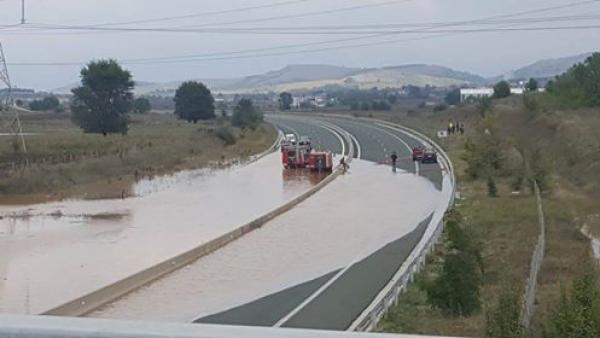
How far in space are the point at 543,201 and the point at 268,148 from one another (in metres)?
36.6

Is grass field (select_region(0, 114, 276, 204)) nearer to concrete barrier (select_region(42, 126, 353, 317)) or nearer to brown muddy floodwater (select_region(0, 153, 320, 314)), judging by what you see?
brown muddy floodwater (select_region(0, 153, 320, 314))

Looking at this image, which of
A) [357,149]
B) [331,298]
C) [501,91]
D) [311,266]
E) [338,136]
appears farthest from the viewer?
[501,91]

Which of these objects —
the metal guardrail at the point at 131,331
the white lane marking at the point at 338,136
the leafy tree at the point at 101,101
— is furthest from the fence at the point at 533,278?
the leafy tree at the point at 101,101

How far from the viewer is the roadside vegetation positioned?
43.2 m

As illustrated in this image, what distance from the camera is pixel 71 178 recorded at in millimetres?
45031

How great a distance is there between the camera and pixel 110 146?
58.4m

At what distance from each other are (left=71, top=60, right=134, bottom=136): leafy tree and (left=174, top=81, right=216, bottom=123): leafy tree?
15.1 m

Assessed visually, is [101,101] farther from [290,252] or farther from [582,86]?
[290,252]

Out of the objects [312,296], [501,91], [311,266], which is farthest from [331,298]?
[501,91]

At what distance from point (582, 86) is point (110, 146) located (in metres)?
30.9

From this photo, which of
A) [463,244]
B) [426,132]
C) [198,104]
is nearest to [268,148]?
[426,132]

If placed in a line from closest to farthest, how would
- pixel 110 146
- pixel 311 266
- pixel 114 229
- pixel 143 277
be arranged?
pixel 143 277, pixel 311 266, pixel 114 229, pixel 110 146

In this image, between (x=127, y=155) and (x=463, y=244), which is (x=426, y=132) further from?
(x=463, y=244)

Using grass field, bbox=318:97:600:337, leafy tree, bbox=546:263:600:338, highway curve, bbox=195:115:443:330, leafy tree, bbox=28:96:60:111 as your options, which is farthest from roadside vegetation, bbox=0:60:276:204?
leafy tree, bbox=28:96:60:111
